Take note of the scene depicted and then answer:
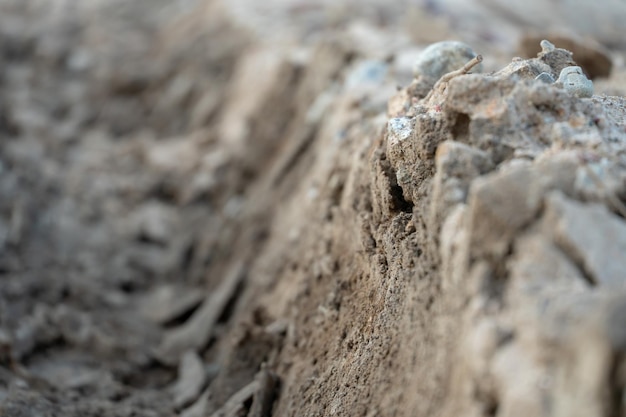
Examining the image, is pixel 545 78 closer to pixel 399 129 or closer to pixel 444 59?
pixel 399 129

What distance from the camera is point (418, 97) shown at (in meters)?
4.34

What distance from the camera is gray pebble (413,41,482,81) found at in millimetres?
4359

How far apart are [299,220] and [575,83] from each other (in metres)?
3.09

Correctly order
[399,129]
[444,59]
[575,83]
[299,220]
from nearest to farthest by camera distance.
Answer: [575,83]
[399,129]
[444,59]
[299,220]

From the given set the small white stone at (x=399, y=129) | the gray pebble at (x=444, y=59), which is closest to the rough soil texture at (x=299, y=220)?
the small white stone at (x=399, y=129)

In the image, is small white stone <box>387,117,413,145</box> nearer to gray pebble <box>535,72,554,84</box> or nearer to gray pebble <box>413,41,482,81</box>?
gray pebble <box>535,72,554,84</box>

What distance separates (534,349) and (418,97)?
2.48 metres

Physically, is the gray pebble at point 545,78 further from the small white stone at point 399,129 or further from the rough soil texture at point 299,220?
the small white stone at point 399,129

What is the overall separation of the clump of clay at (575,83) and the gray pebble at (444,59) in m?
1.01

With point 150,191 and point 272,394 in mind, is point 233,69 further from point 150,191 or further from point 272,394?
point 272,394

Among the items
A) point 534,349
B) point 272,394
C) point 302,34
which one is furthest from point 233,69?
point 534,349

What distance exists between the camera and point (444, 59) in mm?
4398

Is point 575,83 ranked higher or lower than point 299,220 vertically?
higher

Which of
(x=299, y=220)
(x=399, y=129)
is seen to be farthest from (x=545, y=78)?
(x=299, y=220)
